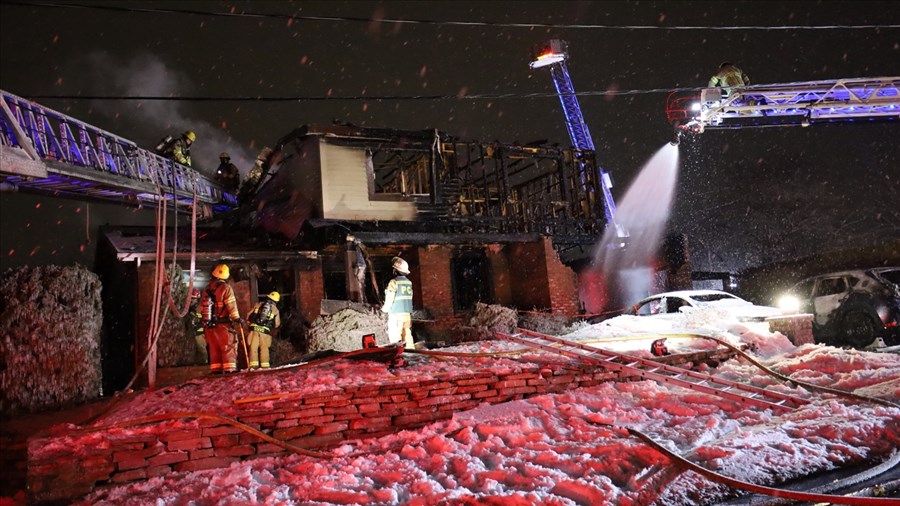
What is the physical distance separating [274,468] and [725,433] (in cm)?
438

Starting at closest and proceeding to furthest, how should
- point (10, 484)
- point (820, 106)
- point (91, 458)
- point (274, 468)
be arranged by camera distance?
point (91, 458)
point (274, 468)
point (10, 484)
point (820, 106)

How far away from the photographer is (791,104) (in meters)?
13.3

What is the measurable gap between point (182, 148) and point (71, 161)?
4.36 metres

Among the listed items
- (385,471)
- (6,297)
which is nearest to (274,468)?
(385,471)

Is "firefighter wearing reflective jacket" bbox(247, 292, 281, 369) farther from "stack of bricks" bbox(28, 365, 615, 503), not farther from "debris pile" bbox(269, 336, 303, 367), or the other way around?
"stack of bricks" bbox(28, 365, 615, 503)

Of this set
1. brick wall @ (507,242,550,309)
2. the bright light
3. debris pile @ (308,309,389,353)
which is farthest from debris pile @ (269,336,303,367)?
the bright light

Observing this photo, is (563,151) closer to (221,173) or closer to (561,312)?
(561,312)

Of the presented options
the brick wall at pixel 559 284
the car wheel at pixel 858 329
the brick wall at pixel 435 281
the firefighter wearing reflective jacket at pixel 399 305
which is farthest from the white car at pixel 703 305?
the brick wall at pixel 435 281

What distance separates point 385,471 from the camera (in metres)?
4.60

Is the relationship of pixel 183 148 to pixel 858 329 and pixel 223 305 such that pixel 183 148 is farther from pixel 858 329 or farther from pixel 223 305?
pixel 858 329

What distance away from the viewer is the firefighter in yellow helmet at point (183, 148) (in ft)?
41.8

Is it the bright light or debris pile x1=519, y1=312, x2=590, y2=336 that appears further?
the bright light

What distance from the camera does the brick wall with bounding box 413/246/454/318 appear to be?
16969 millimetres

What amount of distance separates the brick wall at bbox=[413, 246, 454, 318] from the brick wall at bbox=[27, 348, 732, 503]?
404 inches
